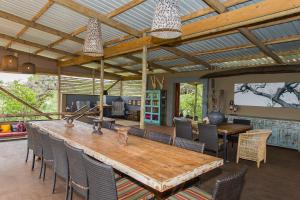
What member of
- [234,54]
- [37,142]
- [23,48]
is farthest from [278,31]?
[23,48]

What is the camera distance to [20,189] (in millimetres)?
2918

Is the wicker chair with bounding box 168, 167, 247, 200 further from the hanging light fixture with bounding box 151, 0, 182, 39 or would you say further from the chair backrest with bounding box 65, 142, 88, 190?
the hanging light fixture with bounding box 151, 0, 182, 39

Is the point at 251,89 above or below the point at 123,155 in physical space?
above

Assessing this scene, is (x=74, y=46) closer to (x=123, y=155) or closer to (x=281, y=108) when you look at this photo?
(x=123, y=155)

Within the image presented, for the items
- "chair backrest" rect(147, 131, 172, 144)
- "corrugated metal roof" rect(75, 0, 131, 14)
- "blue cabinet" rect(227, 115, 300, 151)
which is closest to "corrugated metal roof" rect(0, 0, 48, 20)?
"corrugated metal roof" rect(75, 0, 131, 14)

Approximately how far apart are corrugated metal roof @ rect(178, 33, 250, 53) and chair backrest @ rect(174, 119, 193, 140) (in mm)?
2390

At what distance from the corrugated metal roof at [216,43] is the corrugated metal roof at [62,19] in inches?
117

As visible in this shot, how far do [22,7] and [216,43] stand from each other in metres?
4.89

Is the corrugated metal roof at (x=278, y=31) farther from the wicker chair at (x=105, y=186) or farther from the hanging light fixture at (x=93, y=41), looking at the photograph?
the wicker chair at (x=105, y=186)

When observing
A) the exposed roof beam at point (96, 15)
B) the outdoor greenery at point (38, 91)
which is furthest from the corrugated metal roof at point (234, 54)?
the outdoor greenery at point (38, 91)

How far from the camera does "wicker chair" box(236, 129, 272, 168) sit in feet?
13.5

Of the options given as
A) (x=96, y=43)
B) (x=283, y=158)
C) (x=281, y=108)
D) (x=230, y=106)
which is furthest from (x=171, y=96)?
(x=96, y=43)

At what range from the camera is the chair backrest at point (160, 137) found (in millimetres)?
2797

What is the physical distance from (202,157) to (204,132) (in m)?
2.10
